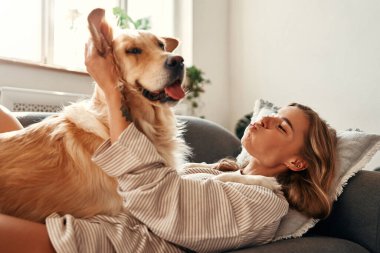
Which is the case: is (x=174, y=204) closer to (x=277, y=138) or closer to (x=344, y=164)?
(x=277, y=138)

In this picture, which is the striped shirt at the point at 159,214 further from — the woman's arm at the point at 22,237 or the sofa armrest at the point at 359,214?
the sofa armrest at the point at 359,214

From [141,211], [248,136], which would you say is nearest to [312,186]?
[248,136]

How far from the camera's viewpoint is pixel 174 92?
1265mm

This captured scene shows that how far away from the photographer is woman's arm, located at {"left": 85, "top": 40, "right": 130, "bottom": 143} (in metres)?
1.03

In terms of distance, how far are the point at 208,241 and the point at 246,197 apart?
0.17 meters

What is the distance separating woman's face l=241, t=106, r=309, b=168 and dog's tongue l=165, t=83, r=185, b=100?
12.6 inches

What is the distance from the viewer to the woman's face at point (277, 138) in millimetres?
1344

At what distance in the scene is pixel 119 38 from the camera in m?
1.28

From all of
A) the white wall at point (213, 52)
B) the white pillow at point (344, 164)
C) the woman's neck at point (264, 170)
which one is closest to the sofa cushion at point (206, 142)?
the woman's neck at point (264, 170)

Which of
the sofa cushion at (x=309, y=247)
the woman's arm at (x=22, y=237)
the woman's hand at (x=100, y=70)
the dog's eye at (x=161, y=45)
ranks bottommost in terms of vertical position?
the sofa cushion at (x=309, y=247)

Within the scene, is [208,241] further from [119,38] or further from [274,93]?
[274,93]

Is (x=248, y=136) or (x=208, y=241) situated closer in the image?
(x=208, y=241)

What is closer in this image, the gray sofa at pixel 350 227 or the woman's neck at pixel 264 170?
the gray sofa at pixel 350 227

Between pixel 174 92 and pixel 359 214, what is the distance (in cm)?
75
